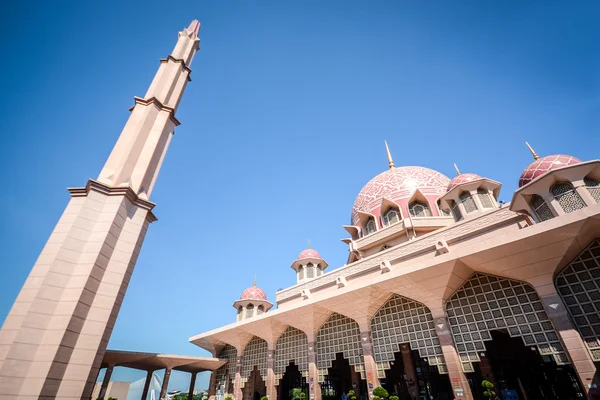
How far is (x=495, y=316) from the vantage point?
10.4m

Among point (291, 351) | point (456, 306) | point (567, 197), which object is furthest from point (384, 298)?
point (567, 197)

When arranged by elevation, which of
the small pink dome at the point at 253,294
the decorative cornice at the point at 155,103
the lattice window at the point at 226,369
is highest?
the decorative cornice at the point at 155,103

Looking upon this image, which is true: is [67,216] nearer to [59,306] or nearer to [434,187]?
[59,306]

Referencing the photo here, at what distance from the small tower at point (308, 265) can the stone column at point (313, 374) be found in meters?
8.26

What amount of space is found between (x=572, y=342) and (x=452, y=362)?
3492mm

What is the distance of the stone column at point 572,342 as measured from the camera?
8.15 meters

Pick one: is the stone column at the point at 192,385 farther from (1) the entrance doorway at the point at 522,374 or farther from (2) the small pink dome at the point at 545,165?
(2) the small pink dome at the point at 545,165

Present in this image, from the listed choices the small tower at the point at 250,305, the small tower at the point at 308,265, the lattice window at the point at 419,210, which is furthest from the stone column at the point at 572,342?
the small tower at the point at 250,305

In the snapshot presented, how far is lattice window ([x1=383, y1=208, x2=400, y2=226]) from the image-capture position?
810 inches

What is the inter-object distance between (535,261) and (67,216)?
43.2ft

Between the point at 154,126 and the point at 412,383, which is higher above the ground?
the point at 154,126

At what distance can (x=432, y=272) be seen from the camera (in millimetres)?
10961

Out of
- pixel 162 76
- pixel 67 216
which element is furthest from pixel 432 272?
pixel 162 76

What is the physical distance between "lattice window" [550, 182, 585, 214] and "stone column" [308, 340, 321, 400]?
12044mm
